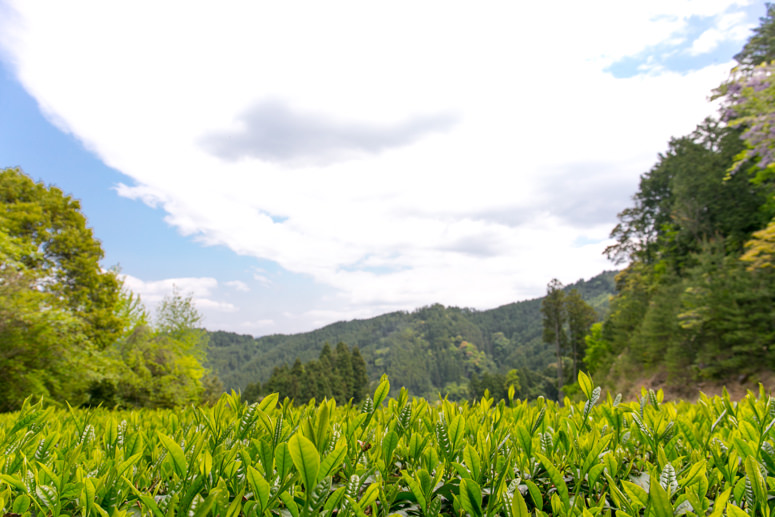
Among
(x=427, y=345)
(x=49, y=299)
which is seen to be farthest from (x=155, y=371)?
(x=427, y=345)

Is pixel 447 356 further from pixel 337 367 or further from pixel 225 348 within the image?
pixel 225 348

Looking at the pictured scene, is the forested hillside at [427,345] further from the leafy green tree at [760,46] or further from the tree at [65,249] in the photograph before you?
the tree at [65,249]

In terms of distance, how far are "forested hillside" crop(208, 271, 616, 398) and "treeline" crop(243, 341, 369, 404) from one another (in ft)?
171

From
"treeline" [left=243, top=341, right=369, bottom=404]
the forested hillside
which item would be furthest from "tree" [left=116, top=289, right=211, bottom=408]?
the forested hillside

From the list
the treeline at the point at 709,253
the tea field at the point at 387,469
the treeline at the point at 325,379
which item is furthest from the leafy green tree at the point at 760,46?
the treeline at the point at 325,379

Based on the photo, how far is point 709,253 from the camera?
18.1 m

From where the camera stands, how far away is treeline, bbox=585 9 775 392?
1134 cm

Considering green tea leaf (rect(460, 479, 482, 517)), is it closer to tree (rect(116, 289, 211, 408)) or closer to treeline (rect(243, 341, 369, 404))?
tree (rect(116, 289, 211, 408))

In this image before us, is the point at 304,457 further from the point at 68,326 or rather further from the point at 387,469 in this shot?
the point at 68,326

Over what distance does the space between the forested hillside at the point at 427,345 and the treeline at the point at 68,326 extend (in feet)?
292

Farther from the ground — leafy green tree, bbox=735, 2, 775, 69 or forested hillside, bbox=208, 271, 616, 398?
leafy green tree, bbox=735, 2, 775, 69

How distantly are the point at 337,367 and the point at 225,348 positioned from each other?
137m

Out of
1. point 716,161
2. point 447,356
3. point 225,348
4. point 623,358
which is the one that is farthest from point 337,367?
point 225,348

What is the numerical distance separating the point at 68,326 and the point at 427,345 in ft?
468
